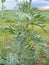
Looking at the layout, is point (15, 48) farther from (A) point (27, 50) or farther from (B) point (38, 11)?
(B) point (38, 11)

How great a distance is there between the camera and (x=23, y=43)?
3.32 meters

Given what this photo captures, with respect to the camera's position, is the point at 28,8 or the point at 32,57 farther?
the point at 32,57

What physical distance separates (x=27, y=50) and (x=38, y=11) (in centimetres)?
45

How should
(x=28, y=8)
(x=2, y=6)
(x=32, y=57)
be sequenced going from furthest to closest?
(x=2, y=6)
(x=32, y=57)
(x=28, y=8)

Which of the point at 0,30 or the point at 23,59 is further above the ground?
the point at 0,30

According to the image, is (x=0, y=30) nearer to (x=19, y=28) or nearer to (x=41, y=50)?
(x=19, y=28)

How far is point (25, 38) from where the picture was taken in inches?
130

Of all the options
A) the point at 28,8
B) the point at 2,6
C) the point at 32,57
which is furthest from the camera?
the point at 2,6

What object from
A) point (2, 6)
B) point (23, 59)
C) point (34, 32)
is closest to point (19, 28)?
point (34, 32)

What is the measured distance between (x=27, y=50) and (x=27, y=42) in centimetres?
9

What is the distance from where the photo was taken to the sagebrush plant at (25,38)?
10.4 ft

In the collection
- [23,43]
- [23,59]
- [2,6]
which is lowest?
[23,59]

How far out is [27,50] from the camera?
3354 millimetres

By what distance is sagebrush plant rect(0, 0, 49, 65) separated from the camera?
316 cm
